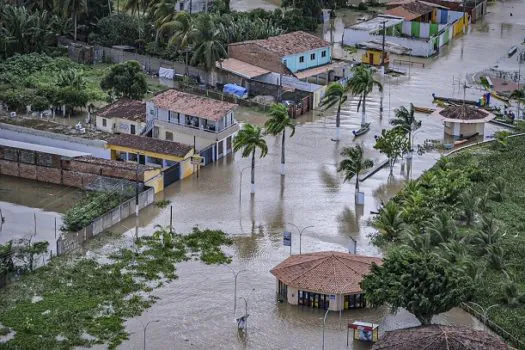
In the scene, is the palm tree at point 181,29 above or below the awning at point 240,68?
above

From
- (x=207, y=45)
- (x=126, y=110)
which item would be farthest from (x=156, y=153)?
(x=207, y=45)

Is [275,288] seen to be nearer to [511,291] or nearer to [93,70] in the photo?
[511,291]

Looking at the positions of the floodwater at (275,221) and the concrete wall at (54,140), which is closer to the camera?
the floodwater at (275,221)

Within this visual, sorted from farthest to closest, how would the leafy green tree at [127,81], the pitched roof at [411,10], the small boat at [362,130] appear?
the pitched roof at [411,10], the leafy green tree at [127,81], the small boat at [362,130]

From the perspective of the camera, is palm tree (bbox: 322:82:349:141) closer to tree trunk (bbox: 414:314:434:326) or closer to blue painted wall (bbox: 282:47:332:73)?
blue painted wall (bbox: 282:47:332:73)

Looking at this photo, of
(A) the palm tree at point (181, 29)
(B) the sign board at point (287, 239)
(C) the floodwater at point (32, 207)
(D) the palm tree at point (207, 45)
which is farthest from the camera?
(A) the palm tree at point (181, 29)

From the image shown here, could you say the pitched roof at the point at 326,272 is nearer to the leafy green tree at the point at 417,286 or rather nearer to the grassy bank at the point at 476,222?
the leafy green tree at the point at 417,286

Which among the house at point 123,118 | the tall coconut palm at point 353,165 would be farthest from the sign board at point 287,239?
the house at point 123,118

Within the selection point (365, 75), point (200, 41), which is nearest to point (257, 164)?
point (365, 75)

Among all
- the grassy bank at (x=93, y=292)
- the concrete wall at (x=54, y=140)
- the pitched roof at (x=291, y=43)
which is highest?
the pitched roof at (x=291, y=43)
